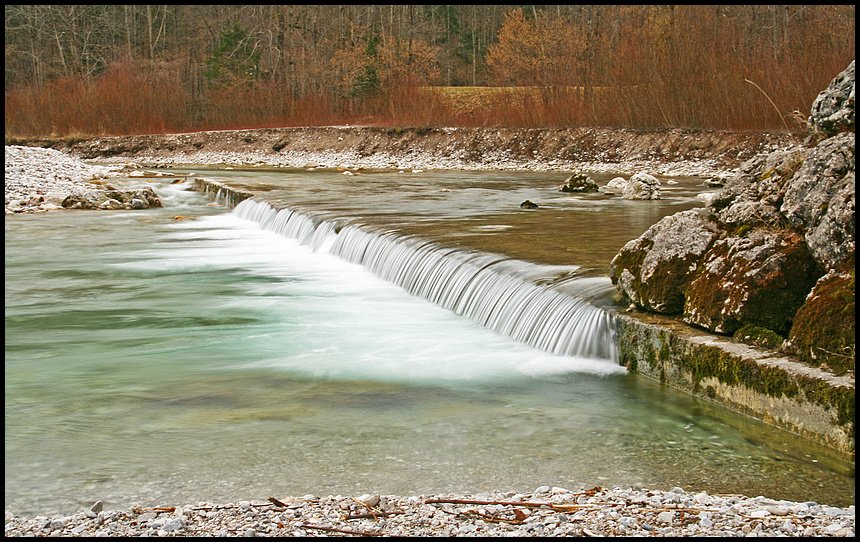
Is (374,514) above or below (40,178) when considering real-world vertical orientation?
below

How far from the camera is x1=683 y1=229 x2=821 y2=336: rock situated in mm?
4977

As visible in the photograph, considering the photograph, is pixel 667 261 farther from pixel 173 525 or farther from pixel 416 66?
pixel 416 66

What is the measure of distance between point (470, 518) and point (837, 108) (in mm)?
3556

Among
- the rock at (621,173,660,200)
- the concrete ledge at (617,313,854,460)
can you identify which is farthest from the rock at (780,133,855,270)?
the rock at (621,173,660,200)

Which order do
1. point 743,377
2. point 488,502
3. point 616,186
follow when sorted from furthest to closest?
point 616,186, point 743,377, point 488,502

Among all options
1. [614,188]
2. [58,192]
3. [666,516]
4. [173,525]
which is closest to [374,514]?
[173,525]

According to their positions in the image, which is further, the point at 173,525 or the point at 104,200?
the point at 104,200

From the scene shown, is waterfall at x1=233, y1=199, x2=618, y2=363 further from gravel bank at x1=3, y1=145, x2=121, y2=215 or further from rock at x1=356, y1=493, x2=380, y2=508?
gravel bank at x1=3, y1=145, x2=121, y2=215

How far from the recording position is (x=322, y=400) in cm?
541

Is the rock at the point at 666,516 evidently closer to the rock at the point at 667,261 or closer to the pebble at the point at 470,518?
the pebble at the point at 470,518

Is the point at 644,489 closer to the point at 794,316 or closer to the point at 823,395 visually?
the point at 823,395

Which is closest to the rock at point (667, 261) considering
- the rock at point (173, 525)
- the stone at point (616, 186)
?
the rock at point (173, 525)

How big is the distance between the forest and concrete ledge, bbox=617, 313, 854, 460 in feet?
16.1

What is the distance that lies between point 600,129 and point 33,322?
23867 millimetres
